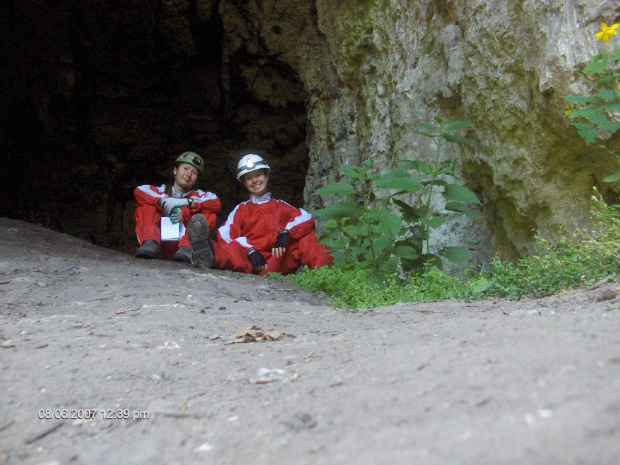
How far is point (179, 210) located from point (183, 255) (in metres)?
0.76

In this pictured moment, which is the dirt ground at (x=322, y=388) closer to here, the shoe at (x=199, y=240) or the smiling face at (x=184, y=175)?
the shoe at (x=199, y=240)

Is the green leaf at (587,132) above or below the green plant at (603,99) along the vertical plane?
below

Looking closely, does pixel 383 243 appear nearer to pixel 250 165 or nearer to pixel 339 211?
pixel 339 211

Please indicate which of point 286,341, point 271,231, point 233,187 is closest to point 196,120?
point 233,187

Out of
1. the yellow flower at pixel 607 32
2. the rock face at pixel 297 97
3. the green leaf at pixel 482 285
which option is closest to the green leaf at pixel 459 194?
the rock face at pixel 297 97

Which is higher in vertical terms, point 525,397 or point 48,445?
point 525,397

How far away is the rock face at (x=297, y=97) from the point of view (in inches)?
132

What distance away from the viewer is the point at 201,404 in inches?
57.7

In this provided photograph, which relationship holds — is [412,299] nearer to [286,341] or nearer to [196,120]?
[286,341]

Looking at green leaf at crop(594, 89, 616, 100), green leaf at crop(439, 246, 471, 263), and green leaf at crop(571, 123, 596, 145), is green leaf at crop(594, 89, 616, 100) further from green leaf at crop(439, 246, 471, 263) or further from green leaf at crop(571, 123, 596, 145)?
green leaf at crop(439, 246, 471, 263)

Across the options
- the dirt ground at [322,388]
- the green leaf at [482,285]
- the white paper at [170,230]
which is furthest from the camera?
the white paper at [170,230]

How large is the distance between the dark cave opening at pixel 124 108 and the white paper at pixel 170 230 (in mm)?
3045

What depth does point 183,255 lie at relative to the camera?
575 centimetres

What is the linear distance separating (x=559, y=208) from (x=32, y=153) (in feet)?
27.0
